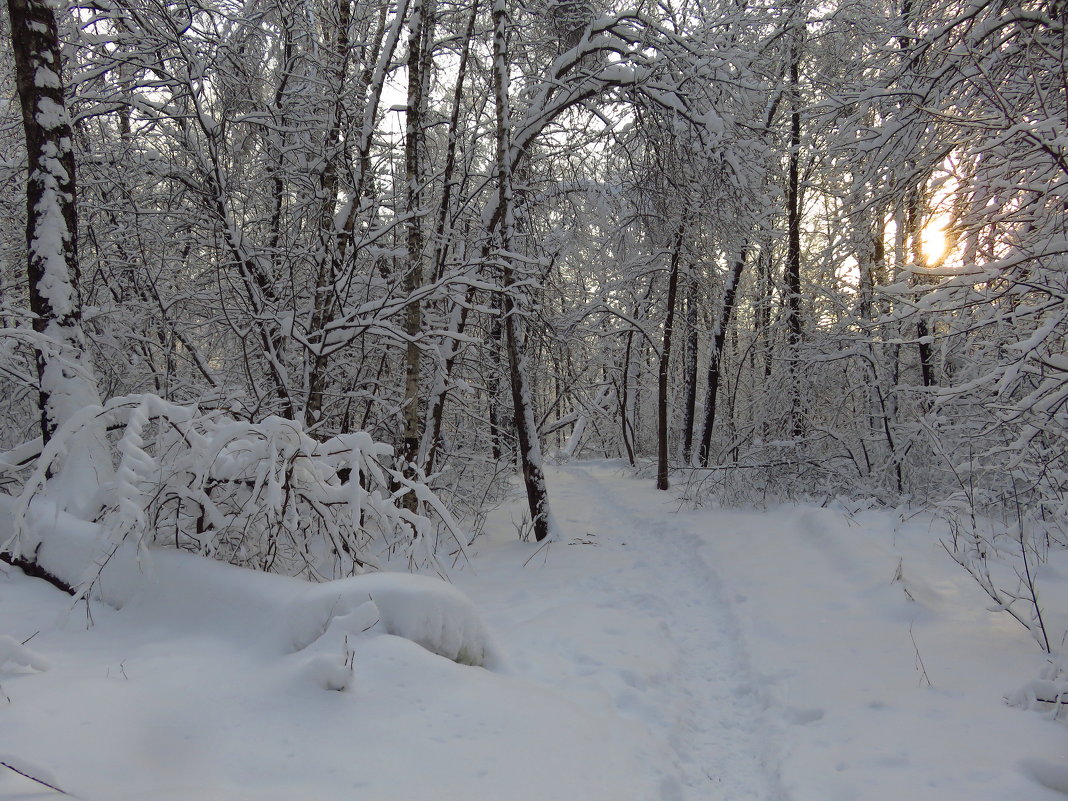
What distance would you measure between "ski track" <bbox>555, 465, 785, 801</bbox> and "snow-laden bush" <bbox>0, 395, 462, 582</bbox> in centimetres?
199

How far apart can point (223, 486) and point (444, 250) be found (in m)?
5.23

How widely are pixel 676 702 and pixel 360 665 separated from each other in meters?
2.13

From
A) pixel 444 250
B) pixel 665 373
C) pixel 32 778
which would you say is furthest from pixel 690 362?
pixel 32 778

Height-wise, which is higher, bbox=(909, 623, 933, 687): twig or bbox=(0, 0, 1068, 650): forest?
bbox=(0, 0, 1068, 650): forest

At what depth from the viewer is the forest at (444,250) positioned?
4020mm

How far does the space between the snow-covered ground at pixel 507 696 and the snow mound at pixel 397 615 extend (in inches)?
0.5

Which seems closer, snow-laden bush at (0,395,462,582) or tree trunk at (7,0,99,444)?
snow-laden bush at (0,395,462,582)

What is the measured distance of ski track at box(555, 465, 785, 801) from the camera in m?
3.20

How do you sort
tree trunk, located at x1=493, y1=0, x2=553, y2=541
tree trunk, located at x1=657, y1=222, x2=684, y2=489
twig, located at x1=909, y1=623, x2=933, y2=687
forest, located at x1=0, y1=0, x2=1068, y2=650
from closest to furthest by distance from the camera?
twig, located at x1=909, y1=623, x2=933, y2=687 < forest, located at x1=0, y1=0, x2=1068, y2=650 < tree trunk, located at x1=493, y1=0, x2=553, y2=541 < tree trunk, located at x1=657, y1=222, x2=684, y2=489

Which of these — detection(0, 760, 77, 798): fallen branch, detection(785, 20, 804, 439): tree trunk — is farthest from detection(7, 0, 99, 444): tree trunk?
detection(785, 20, 804, 439): tree trunk

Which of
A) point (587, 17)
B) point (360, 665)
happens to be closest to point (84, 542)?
point (360, 665)

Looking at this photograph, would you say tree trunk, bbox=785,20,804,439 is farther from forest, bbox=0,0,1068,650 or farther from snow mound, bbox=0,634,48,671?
snow mound, bbox=0,634,48,671

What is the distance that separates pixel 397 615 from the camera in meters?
3.36

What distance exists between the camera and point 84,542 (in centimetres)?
366
